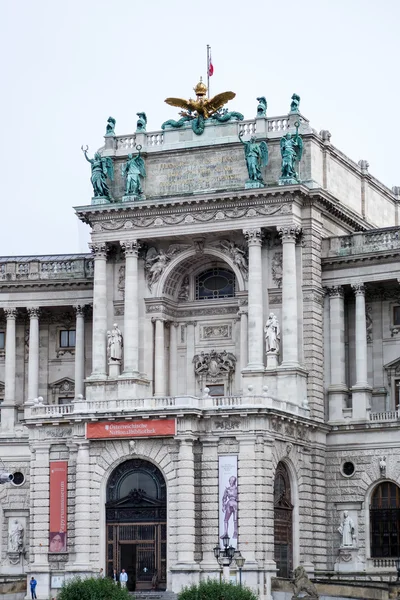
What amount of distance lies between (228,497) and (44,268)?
21.9 m

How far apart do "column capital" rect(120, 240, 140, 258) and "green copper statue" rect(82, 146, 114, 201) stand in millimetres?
2981

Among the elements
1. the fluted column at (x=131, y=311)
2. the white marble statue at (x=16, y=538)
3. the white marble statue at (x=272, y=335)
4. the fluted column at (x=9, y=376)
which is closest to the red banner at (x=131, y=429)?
the fluted column at (x=131, y=311)

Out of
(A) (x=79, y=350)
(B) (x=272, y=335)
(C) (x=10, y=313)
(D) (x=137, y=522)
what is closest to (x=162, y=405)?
(D) (x=137, y=522)

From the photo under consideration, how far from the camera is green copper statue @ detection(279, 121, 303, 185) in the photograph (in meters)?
80.8

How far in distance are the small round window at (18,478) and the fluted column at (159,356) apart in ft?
32.8

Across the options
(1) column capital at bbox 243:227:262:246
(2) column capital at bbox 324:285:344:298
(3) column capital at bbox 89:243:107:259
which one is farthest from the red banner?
(2) column capital at bbox 324:285:344:298

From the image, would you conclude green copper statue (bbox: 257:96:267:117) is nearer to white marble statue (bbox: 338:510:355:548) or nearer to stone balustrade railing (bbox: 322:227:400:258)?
stone balustrade railing (bbox: 322:227:400:258)

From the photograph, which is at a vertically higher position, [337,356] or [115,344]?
[115,344]

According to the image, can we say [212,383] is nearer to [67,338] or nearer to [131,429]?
[131,429]

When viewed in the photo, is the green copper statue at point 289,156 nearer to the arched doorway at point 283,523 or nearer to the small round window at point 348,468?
the arched doorway at point 283,523

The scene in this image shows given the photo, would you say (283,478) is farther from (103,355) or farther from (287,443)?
(103,355)

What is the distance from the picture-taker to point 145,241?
83625 mm

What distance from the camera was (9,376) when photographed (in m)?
89.1

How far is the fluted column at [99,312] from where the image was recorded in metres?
82.8
